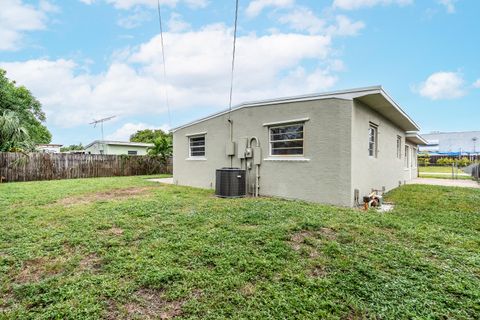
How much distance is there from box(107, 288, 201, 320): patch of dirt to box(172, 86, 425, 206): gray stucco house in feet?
16.5

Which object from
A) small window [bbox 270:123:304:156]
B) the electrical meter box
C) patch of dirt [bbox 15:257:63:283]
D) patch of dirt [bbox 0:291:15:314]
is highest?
small window [bbox 270:123:304:156]

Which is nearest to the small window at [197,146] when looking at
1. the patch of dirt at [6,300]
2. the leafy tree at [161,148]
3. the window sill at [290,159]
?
the window sill at [290,159]

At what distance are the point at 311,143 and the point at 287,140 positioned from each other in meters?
0.83

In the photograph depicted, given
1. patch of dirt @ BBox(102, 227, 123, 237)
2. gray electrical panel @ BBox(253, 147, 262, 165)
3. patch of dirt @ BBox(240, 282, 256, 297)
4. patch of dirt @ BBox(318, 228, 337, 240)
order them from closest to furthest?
1. patch of dirt @ BBox(240, 282, 256, 297)
2. patch of dirt @ BBox(318, 228, 337, 240)
3. patch of dirt @ BBox(102, 227, 123, 237)
4. gray electrical panel @ BBox(253, 147, 262, 165)

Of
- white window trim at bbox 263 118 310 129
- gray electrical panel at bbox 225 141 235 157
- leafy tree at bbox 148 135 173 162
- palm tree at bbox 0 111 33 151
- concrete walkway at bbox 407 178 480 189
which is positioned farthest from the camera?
leafy tree at bbox 148 135 173 162

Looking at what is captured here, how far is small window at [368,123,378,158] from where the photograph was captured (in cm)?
803

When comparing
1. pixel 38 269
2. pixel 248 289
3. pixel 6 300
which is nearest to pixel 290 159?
pixel 248 289

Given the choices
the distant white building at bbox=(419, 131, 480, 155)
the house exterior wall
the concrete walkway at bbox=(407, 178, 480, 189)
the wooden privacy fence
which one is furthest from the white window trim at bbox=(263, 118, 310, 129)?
the distant white building at bbox=(419, 131, 480, 155)

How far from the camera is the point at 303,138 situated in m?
7.03

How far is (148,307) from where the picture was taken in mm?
2277

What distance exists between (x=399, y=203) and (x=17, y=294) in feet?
26.0

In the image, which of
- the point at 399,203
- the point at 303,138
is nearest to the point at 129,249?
the point at 303,138

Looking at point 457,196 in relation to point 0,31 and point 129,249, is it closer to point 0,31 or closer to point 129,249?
point 129,249

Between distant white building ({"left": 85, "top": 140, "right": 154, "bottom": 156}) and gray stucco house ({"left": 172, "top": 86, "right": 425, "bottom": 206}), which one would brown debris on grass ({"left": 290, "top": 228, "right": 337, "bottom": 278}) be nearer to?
gray stucco house ({"left": 172, "top": 86, "right": 425, "bottom": 206})
